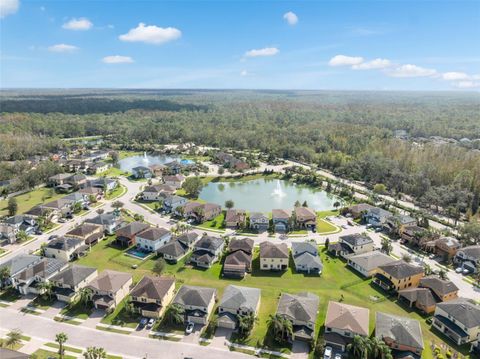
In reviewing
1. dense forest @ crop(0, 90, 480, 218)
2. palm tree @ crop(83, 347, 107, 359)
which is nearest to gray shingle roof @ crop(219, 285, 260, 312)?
palm tree @ crop(83, 347, 107, 359)

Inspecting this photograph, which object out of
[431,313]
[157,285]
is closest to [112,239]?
[157,285]

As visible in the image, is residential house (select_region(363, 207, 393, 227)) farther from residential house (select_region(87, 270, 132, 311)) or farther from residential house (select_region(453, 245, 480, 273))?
residential house (select_region(87, 270, 132, 311))

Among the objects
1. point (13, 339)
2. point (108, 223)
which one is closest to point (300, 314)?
point (13, 339)

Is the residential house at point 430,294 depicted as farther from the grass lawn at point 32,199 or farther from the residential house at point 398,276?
the grass lawn at point 32,199

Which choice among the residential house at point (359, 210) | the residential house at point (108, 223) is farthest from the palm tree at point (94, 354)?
the residential house at point (359, 210)

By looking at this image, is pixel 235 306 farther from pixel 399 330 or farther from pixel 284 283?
pixel 399 330

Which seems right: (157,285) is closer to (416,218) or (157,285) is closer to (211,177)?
(416,218)
